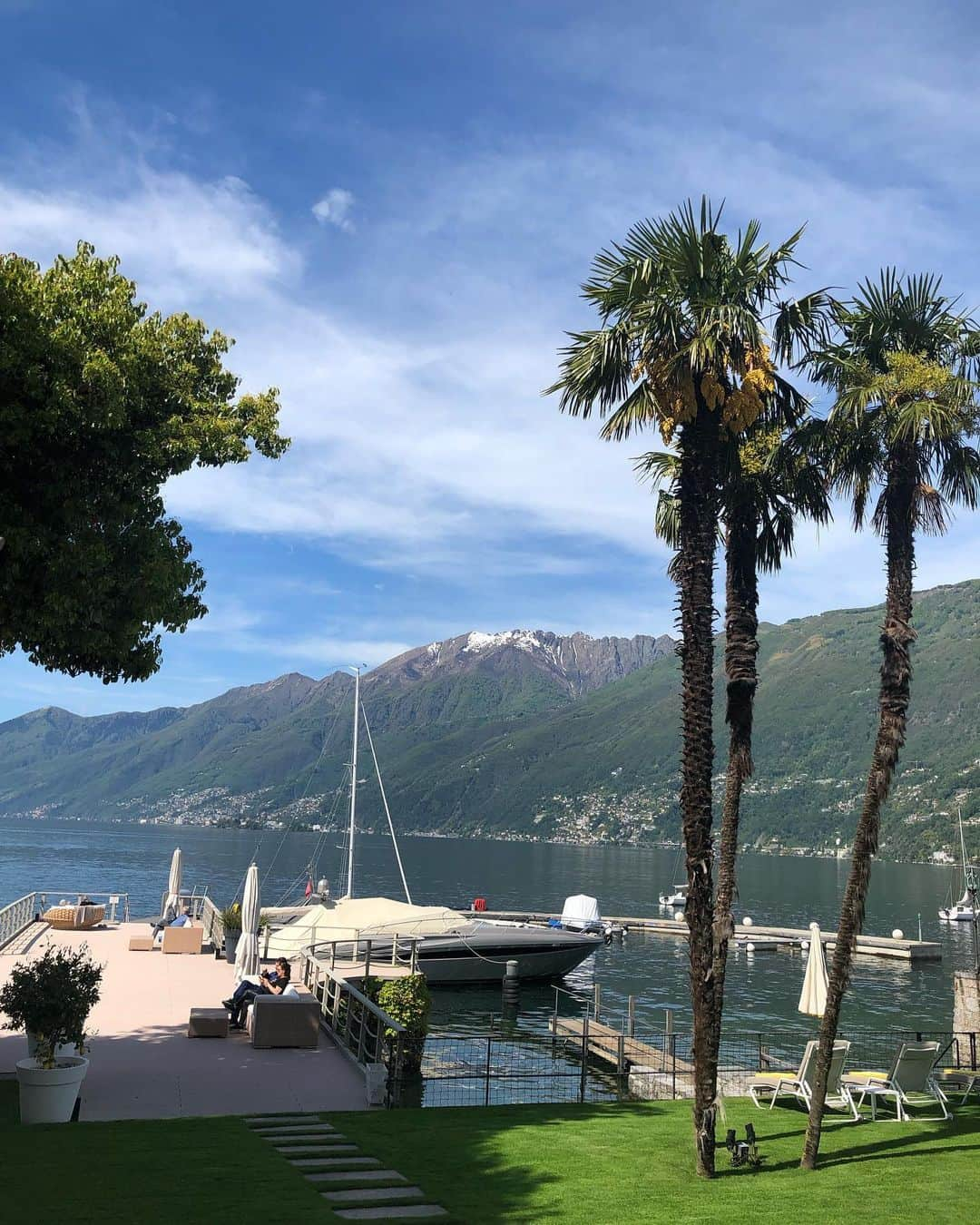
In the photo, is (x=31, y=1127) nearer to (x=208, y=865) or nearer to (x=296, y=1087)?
(x=296, y=1087)

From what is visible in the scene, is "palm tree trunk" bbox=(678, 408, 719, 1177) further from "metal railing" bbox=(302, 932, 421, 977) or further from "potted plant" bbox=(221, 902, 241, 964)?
"metal railing" bbox=(302, 932, 421, 977)

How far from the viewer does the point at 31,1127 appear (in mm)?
10945

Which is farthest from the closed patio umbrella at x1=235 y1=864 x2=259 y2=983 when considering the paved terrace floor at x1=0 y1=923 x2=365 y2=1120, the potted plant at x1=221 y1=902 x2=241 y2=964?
the potted plant at x1=221 y1=902 x2=241 y2=964

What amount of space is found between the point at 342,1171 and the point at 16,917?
23468 millimetres

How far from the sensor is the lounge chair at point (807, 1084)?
14.6 meters

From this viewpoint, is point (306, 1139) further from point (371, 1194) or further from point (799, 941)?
point (799, 941)

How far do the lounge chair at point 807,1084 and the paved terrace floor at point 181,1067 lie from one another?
20.9 feet

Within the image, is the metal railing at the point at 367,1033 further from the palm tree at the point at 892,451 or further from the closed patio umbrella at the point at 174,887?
the closed patio umbrella at the point at 174,887

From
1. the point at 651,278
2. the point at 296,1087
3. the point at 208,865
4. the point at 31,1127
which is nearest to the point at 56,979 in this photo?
the point at 31,1127

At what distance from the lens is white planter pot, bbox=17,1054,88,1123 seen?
11375mm

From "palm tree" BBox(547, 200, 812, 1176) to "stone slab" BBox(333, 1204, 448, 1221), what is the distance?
350 centimetres

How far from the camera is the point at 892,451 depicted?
12547 millimetres

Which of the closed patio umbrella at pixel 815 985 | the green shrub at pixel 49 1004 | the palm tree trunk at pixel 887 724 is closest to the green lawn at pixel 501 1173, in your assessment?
the green shrub at pixel 49 1004

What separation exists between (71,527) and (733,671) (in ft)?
32.0
